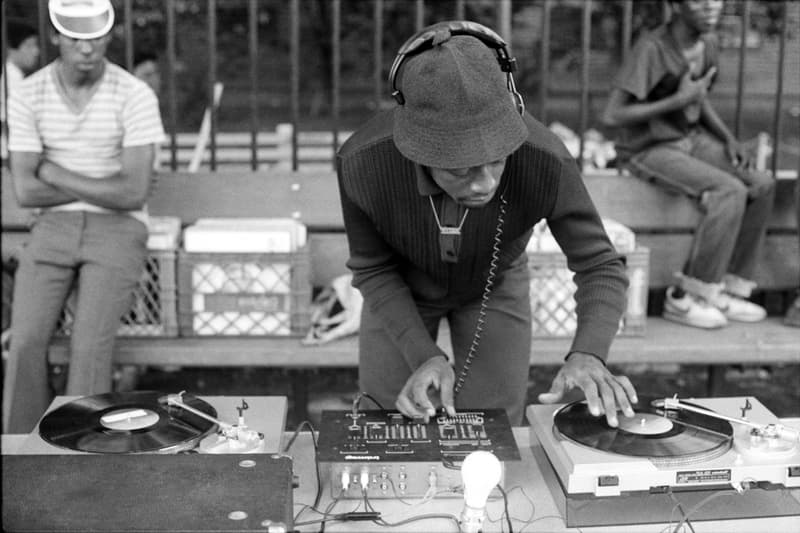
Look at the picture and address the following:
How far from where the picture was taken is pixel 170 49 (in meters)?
4.89

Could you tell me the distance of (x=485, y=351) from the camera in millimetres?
3029

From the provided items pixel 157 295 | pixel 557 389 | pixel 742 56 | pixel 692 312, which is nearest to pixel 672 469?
pixel 557 389

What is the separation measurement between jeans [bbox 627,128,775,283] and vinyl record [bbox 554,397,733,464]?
2.55m

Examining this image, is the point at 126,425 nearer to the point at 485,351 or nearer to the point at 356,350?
the point at 485,351

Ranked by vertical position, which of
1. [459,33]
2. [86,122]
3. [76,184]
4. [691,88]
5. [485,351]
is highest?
[459,33]

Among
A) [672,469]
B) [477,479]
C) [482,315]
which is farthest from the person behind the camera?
[482,315]

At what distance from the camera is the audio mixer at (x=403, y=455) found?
2.16 m

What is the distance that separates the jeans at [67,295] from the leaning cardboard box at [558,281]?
164 cm

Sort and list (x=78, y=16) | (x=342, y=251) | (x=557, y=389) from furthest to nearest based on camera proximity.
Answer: (x=342, y=251), (x=78, y=16), (x=557, y=389)

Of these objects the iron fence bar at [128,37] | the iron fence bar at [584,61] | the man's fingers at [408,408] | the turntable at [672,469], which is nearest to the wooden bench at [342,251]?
the iron fence bar at [584,61]

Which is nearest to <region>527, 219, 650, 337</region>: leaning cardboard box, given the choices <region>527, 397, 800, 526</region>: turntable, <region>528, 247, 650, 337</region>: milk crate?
<region>528, 247, 650, 337</region>: milk crate

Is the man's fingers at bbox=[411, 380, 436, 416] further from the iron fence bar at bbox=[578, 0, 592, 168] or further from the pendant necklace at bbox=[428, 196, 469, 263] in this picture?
the iron fence bar at bbox=[578, 0, 592, 168]

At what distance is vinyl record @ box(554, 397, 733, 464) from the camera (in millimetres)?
2092

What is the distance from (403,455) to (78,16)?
249cm
